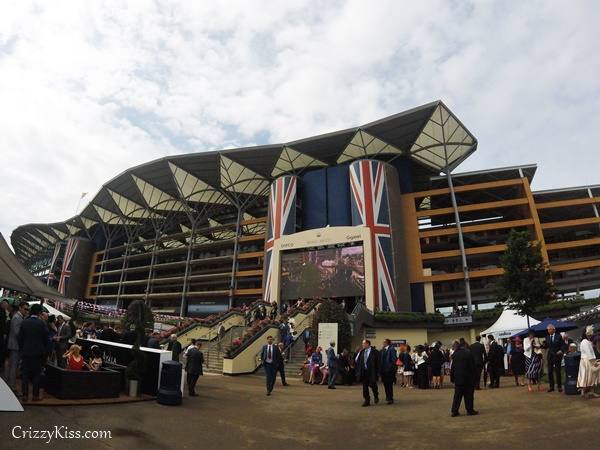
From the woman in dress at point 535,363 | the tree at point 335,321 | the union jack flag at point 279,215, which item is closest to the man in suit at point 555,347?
the woman in dress at point 535,363

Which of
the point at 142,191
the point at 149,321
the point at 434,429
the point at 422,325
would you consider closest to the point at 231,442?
the point at 434,429

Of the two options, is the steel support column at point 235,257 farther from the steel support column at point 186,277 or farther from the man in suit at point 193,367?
the man in suit at point 193,367

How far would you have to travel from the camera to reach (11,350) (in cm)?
819

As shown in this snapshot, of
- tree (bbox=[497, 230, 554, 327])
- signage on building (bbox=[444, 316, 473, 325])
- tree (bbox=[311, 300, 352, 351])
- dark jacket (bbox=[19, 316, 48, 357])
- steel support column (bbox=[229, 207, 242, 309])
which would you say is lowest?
dark jacket (bbox=[19, 316, 48, 357])

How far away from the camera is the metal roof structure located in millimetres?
41250

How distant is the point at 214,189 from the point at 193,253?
1433 centimetres

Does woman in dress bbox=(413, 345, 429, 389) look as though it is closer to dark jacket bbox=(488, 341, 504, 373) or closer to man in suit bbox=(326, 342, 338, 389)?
dark jacket bbox=(488, 341, 504, 373)

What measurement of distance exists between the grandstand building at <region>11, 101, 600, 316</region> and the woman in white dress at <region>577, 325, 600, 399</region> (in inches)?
1017

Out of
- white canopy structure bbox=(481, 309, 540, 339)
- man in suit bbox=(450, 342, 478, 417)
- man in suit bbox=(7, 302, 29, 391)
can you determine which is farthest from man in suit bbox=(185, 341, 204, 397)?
white canopy structure bbox=(481, 309, 540, 339)

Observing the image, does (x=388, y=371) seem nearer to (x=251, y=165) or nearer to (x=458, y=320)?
(x=458, y=320)

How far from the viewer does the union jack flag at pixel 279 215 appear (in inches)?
1660

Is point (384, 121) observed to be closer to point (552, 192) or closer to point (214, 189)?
point (552, 192)

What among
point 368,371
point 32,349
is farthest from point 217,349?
point 32,349

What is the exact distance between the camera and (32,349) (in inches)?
295
